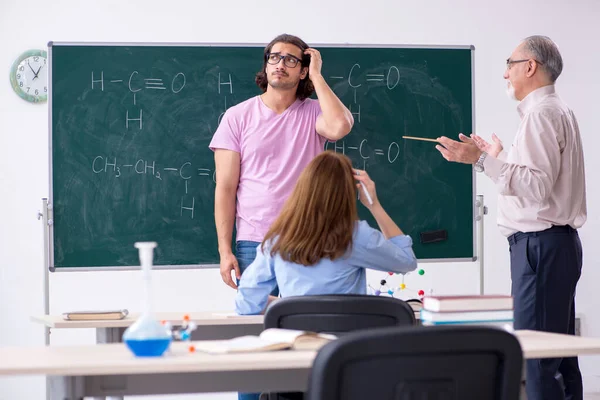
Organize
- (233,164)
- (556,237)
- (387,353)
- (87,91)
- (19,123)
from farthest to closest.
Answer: (19,123) → (87,91) → (233,164) → (556,237) → (387,353)

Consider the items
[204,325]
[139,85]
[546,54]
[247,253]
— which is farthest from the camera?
[139,85]

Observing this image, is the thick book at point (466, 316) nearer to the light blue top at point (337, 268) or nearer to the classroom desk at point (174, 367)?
the classroom desk at point (174, 367)

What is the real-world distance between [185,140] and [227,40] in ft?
4.43

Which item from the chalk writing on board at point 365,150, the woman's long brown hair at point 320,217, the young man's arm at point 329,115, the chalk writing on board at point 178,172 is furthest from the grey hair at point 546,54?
the chalk writing on board at point 178,172

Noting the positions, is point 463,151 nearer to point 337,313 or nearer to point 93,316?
point 337,313

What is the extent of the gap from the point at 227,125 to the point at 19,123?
197 cm

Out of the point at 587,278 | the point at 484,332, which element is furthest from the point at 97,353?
the point at 587,278

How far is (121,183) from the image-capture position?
4023mm

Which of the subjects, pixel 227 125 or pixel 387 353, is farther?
pixel 227 125

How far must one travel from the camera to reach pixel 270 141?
3615mm

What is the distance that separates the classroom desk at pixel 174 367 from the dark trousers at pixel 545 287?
1225 millimetres

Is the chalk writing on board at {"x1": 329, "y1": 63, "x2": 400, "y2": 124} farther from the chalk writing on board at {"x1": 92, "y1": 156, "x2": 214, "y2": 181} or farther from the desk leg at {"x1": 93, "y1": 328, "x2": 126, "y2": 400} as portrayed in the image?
the desk leg at {"x1": 93, "y1": 328, "x2": 126, "y2": 400}

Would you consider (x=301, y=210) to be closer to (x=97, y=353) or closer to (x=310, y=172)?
(x=310, y=172)

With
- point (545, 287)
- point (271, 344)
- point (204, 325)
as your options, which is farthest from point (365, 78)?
point (271, 344)
